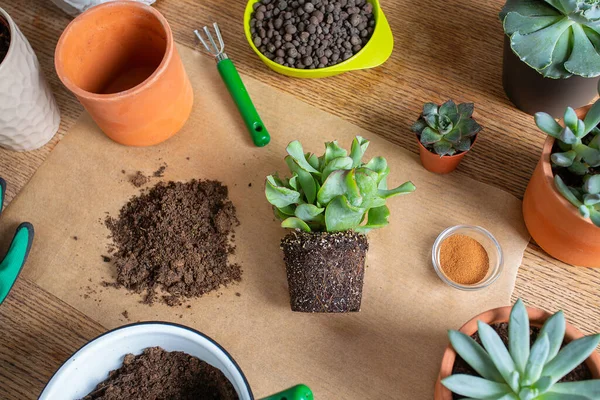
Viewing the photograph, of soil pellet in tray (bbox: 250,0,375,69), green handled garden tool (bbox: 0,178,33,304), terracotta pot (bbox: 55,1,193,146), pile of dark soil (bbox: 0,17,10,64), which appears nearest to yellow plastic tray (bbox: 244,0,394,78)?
soil pellet in tray (bbox: 250,0,375,69)

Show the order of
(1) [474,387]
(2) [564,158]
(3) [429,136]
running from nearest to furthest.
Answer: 1. (1) [474,387]
2. (2) [564,158]
3. (3) [429,136]

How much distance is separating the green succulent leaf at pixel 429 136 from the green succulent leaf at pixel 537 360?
0.33 m

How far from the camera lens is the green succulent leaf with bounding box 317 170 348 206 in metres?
0.75

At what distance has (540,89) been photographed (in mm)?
880

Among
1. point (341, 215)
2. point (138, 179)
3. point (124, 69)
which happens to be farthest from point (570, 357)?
point (124, 69)

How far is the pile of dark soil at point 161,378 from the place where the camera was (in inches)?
30.0

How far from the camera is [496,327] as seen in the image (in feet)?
2.39

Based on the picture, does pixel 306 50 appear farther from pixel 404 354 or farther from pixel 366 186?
pixel 404 354

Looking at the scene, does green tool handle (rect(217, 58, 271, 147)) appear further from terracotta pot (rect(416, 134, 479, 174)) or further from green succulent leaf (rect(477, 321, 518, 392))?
green succulent leaf (rect(477, 321, 518, 392))

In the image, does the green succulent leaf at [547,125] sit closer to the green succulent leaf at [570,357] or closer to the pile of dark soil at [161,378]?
the green succulent leaf at [570,357]

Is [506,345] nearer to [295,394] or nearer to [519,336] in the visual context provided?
[519,336]

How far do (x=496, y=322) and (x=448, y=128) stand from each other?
0.28 m

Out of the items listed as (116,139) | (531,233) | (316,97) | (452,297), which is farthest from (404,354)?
(116,139)

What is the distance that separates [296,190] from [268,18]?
0.35 metres
